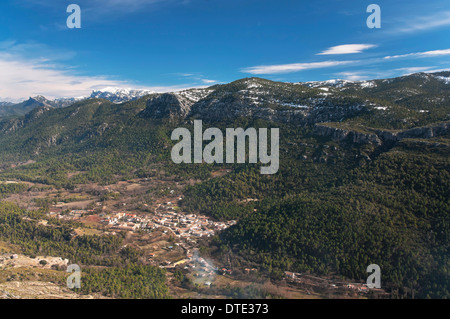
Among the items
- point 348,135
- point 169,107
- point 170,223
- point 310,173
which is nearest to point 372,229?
point 310,173

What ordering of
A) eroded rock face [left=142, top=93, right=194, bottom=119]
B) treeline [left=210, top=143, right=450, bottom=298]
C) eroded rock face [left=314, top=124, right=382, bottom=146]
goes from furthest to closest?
eroded rock face [left=142, top=93, right=194, bottom=119] → eroded rock face [left=314, top=124, right=382, bottom=146] → treeline [left=210, top=143, right=450, bottom=298]

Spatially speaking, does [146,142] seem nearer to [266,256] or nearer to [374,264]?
[266,256]

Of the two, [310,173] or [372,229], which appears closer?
[372,229]

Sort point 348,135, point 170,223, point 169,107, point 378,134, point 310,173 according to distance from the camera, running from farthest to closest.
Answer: point 169,107 → point 348,135 → point 378,134 → point 310,173 → point 170,223

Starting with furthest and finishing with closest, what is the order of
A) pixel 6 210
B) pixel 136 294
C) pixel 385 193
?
pixel 6 210
pixel 385 193
pixel 136 294

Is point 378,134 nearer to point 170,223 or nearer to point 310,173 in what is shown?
point 310,173

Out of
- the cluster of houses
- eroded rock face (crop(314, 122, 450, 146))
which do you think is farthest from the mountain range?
the cluster of houses

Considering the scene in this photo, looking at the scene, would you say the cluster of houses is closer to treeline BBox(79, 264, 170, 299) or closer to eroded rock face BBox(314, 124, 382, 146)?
treeline BBox(79, 264, 170, 299)

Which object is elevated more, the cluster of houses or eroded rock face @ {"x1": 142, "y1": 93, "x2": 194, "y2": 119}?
eroded rock face @ {"x1": 142, "y1": 93, "x2": 194, "y2": 119}

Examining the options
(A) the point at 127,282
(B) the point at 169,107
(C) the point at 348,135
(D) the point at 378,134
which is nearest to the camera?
(A) the point at 127,282
